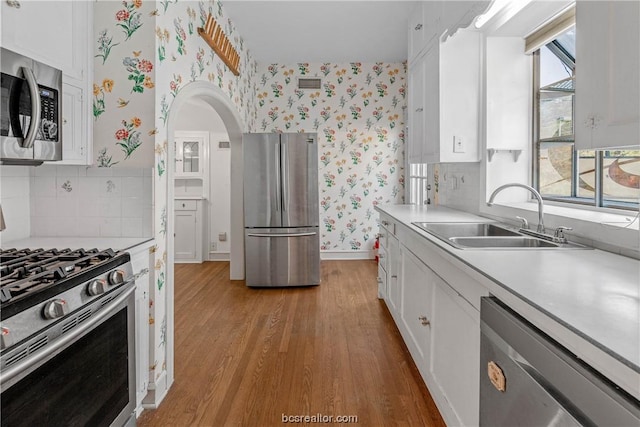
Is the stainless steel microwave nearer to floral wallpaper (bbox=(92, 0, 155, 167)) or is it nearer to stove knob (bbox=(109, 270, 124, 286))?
floral wallpaper (bbox=(92, 0, 155, 167))

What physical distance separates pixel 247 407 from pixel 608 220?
78.3 inches

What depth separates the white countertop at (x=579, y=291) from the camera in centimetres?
71

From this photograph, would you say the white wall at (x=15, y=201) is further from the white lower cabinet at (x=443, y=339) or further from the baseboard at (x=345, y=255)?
the baseboard at (x=345, y=255)

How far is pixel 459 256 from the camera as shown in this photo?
4.78 feet

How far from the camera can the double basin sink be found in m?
1.77

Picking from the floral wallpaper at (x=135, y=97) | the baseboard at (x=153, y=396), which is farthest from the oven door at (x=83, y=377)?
the floral wallpaper at (x=135, y=97)

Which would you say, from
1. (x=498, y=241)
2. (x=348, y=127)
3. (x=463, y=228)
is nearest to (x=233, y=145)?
(x=348, y=127)

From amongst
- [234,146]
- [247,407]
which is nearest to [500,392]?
[247,407]

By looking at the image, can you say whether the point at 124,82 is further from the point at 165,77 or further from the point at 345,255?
the point at 345,255

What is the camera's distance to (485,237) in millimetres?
1959

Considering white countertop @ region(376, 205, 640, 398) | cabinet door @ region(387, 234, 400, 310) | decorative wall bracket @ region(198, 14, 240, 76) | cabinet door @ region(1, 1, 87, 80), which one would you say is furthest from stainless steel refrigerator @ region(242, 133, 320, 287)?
white countertop @ region(376, 205, 640, 398)

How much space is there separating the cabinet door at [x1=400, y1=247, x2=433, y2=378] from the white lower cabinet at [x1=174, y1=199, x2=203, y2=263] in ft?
12.1

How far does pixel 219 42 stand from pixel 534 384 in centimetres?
335

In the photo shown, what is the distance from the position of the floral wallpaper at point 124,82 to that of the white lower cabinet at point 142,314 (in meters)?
0.50
